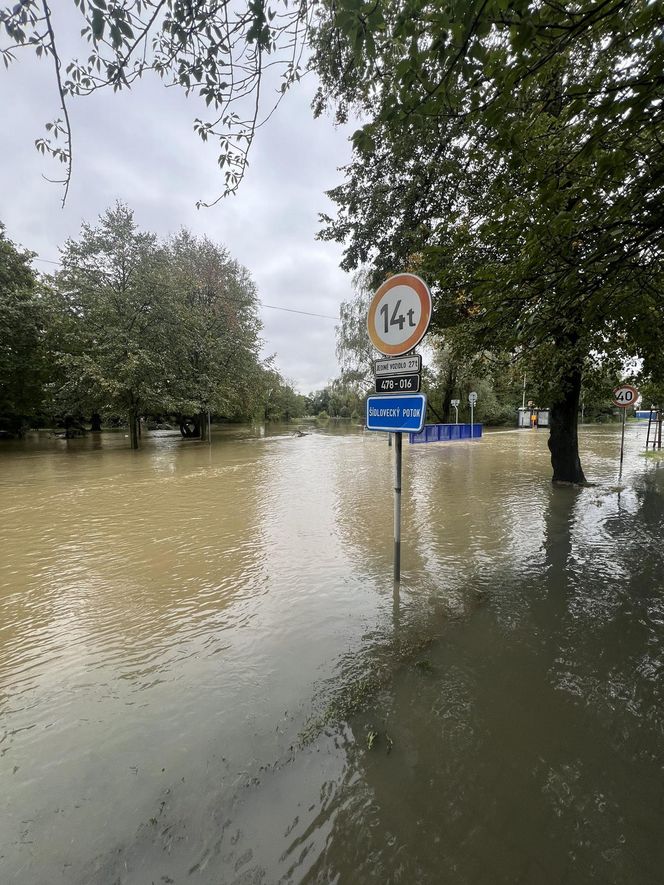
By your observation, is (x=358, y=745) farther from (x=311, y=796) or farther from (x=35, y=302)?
(x=35, y=302)

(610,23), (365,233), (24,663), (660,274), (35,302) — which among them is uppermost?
(35,302)

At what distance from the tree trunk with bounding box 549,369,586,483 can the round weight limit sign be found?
256 inches

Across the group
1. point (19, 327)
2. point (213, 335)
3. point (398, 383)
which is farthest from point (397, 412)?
point (213, 335)

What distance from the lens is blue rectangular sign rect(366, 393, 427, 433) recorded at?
10.9 feet

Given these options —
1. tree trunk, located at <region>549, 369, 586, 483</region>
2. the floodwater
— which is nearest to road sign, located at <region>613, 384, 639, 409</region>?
tree trunk, located at <region>549, 369, 586, 483</region>

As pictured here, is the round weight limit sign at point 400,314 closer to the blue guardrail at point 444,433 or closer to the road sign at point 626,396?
the road sign at point 626,396

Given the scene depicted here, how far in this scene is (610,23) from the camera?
2422 mm

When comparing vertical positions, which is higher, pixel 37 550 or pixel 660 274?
pixel 660 274

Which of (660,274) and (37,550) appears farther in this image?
(37,550)

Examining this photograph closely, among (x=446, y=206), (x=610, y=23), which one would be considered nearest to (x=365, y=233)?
(x=446, y=206)

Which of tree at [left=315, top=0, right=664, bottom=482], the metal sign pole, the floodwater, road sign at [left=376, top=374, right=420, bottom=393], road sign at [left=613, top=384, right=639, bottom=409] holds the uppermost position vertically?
tree at [left=315, top=0, right=664, bottom=482]

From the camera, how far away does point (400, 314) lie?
3568mm

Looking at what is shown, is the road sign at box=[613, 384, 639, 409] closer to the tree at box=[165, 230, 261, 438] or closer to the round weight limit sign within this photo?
the round weight limit sign

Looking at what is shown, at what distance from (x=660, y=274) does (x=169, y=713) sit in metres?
6.16
